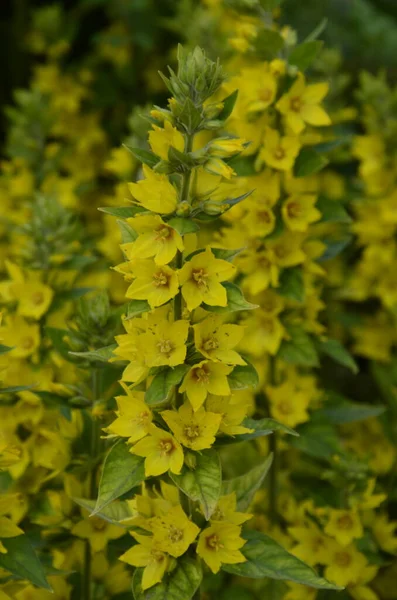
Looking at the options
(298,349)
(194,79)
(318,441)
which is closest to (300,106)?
(298,349)

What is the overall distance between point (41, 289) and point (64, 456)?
1.41 ft

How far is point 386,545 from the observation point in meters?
1.86

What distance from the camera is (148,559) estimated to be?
1.36m

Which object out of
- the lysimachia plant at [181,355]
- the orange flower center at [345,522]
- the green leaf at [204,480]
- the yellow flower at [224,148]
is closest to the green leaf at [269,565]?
the lysimachia plant at [181,355]

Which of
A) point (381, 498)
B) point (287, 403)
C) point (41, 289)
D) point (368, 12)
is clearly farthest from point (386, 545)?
point (368, 12)

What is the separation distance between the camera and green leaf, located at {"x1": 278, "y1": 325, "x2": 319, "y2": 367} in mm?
1884

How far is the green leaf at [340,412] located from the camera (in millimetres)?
1994

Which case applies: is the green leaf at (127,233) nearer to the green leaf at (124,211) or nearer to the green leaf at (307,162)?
the green leaf at (124,211)

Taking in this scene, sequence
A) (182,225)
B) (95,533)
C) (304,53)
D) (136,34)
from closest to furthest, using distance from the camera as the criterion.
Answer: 1. (182,225)
2. (95,533)
3. (304,53)
4. (136,34)

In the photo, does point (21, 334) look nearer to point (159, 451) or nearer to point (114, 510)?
point (114, 510)

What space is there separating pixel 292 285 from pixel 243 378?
580 millimetres

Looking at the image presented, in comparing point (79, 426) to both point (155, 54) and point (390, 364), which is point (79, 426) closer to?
point (390, 364)

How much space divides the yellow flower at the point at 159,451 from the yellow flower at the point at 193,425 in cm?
2

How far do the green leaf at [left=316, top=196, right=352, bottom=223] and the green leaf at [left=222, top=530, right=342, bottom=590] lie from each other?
2.56 feet
